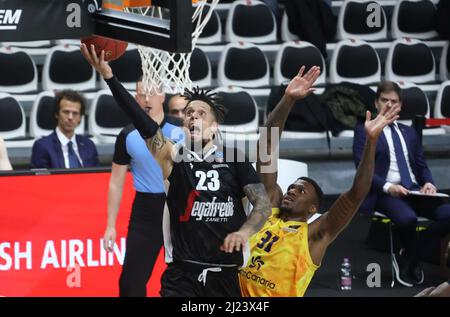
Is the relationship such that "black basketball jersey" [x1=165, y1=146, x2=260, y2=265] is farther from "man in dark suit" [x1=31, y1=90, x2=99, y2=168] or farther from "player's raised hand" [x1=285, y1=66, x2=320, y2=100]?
"man in dark suit" [x1=31, y1=90, x2=99, y2=168]

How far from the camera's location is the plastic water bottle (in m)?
9.31

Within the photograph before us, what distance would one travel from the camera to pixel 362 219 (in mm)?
11320

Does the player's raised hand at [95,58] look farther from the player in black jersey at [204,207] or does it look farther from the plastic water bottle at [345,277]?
the plastic water bottle at [345,277]

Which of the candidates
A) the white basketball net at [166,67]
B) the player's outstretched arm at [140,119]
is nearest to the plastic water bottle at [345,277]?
the white basketball net at [166,67]

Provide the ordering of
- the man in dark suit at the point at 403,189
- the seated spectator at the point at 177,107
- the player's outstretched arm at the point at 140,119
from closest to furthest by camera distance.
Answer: the player's outstretched arm at the point at 140,119 < the seated spectator at the point at 177,107 < the man in dark suit at the point at 403,189

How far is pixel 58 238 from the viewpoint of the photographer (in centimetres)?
872

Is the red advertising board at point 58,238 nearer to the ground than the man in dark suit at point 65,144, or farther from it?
nearer to the ground

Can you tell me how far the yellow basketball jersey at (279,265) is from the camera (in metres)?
6.90

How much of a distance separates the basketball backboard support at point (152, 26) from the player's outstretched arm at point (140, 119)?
1.43 ft

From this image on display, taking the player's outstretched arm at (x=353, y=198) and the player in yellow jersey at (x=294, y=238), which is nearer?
the player's outstretched arm at (x=353, y=198)

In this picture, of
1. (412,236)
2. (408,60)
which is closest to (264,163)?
(412,236)

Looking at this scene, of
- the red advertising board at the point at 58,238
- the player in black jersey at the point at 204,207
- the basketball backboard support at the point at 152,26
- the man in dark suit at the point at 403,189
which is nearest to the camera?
the basketball backboard support at the point at 152,26
